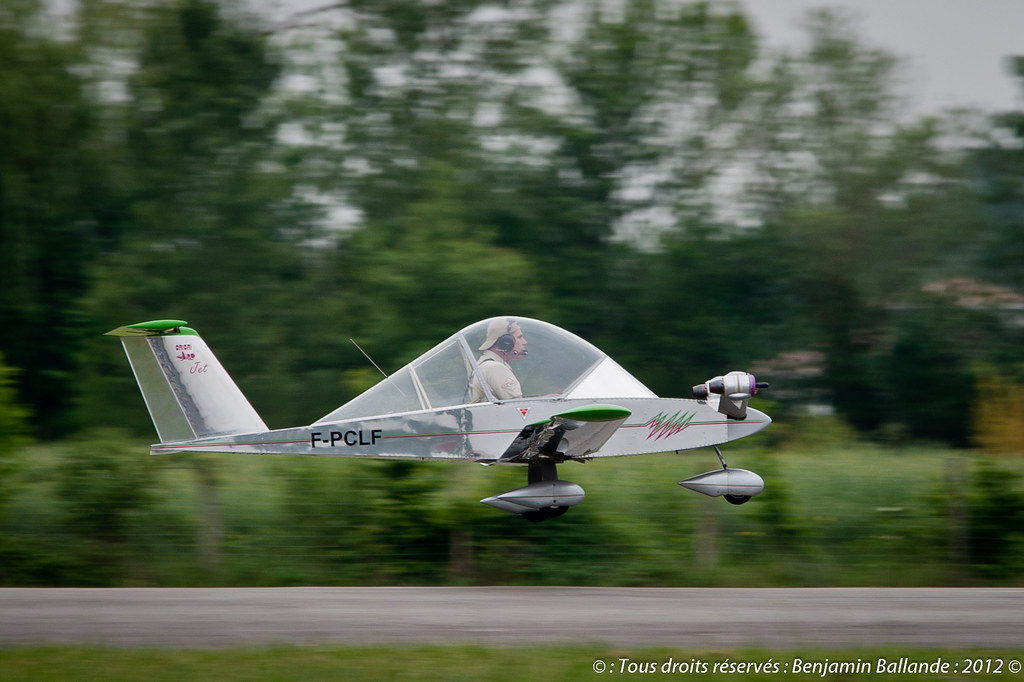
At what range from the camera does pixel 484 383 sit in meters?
9.89

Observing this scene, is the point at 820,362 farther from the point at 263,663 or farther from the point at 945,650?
the point at 263,663

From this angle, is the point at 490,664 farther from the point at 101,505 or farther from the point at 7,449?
the point at 7,449

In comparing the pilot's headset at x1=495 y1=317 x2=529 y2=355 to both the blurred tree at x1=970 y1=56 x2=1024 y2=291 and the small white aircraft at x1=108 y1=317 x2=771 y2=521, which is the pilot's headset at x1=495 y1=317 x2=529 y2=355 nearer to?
the small white aircraft at x1=108 y1=317 x2=771 y2=521

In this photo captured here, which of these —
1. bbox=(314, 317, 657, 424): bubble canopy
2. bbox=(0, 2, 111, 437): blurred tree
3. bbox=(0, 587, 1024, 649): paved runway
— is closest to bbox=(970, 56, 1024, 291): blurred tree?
bbox=(0, 587, 1024, 649): paved runway

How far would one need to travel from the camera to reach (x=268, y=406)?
20.5 metres

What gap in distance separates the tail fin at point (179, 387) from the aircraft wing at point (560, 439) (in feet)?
9.44

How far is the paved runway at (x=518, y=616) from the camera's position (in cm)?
823

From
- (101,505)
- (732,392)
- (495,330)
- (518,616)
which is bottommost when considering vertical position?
(101,505)

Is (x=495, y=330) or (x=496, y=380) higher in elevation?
(x=495, y=330)

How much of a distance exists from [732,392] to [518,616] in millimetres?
3209

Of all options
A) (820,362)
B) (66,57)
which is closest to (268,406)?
(66,57)

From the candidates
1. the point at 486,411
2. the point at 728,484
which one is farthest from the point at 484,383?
the point at 728,484

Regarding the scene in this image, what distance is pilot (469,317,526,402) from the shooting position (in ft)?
32.6

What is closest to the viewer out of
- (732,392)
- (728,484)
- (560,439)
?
(560,439)
